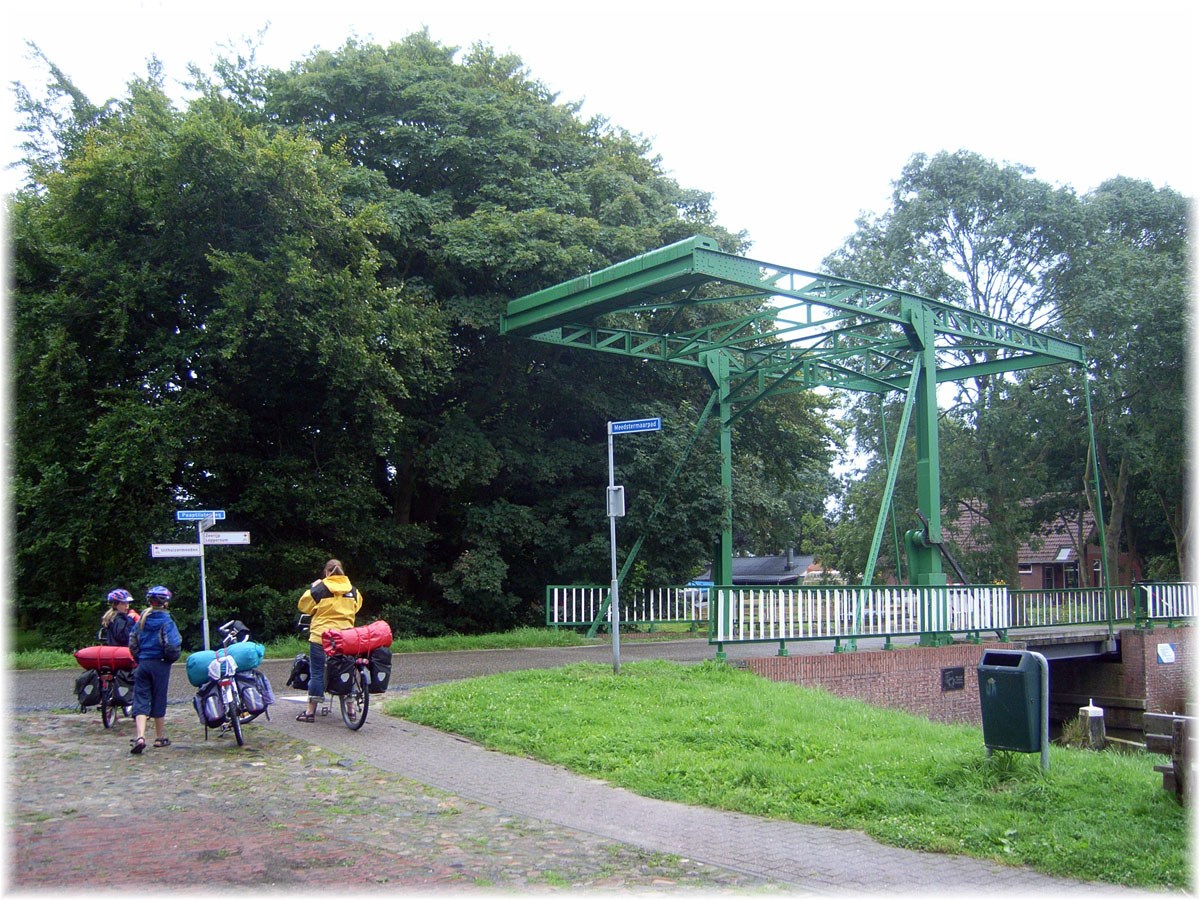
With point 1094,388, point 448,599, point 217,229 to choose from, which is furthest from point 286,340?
A: point 1094,388

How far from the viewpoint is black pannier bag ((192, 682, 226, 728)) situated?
31.2 feet

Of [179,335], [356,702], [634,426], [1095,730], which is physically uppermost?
[179,335]

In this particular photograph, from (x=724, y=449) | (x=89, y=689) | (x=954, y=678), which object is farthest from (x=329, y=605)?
(x=724, y=449)

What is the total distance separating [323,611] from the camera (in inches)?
420

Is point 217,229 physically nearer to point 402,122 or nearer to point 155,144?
point 155,144

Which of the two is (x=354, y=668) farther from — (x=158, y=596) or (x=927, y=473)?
(x=927, y=473)

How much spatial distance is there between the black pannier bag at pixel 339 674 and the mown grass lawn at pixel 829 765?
973 mm

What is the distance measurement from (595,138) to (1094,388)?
15.2m

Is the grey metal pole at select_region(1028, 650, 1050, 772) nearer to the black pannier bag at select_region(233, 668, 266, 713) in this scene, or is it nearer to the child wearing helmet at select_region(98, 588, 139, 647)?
the black pannier bag at select_region(233, 668, 266, 713)

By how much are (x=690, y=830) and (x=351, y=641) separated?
4.50 metres

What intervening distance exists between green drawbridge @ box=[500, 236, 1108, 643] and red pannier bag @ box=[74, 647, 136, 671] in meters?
8.65

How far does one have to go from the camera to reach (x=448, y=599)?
22.1 m

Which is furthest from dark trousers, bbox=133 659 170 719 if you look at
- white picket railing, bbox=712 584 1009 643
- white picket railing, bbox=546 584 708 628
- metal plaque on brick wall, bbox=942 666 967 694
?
metal plaque on brick wall, bbox=942 666 967 694

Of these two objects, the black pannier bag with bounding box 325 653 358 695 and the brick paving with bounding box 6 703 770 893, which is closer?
the brick paving with bounding box 6 703 770 893
